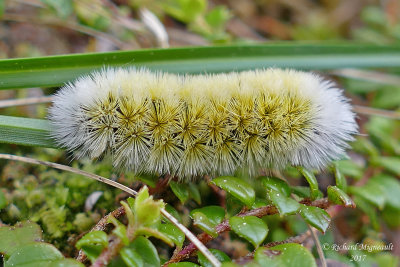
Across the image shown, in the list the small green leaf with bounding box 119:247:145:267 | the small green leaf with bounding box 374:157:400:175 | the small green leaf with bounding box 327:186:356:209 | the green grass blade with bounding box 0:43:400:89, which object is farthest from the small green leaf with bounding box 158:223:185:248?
the small green leaf with bounding box 374:157:400:175

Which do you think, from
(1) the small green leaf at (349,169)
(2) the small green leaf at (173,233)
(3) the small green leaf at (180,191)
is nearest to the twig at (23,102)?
(3) the small green leaf at (180,191)

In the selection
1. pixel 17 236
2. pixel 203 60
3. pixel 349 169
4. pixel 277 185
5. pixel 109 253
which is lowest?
pixel 17 236

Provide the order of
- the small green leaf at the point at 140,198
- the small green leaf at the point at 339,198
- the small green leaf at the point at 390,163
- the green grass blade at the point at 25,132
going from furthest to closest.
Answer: the small green leaf at the point at 390,163, the green grass blade at the point at 25,132, the small green leaf at the point at 339,198, the small green leaf at the point at 140,198

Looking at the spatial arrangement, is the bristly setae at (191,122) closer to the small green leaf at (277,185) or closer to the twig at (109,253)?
the small green leaf at (277,185)

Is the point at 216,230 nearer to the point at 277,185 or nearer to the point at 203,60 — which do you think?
the point at 277,185

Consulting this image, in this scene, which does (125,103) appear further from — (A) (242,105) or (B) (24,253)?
(B) (24,253)

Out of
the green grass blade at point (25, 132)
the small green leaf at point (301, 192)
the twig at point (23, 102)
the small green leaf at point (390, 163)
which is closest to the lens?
the green grass blade at point (25, 132)

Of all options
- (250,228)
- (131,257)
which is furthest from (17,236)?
(250,228)

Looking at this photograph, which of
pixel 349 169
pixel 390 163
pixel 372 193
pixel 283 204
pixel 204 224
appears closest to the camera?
pixel 204 224
